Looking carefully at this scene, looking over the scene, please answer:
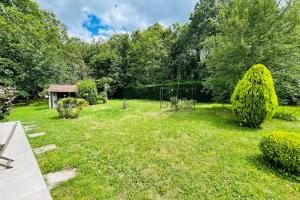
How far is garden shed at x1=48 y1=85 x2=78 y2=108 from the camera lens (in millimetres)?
12656

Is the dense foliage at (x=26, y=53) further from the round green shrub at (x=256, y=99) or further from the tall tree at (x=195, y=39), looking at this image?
the round green shrub at (x=256, y=99)

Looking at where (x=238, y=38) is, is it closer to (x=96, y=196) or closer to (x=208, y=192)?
(x=208, y=192)

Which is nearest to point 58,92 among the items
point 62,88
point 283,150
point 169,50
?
point 62,88

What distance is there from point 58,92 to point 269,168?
1472 centimetres

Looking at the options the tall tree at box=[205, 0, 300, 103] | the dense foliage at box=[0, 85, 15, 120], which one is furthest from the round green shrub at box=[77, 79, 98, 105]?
the tall tree at box=[205, 0, 300, 103]

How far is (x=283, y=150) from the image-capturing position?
291 cm

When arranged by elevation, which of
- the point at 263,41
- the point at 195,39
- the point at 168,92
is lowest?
the point at 168,92

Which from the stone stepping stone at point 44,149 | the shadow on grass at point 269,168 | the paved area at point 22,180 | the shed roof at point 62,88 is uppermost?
the shed roof at point 62,88

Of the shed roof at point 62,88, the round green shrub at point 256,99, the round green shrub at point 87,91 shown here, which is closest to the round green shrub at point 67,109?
the round green shrub at point 87,91

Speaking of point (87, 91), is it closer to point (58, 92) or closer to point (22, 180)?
point (58, 92)

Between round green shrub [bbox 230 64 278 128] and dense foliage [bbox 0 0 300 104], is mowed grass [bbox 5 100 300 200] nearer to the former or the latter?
round green shrub [bbox 230 64 278 128]

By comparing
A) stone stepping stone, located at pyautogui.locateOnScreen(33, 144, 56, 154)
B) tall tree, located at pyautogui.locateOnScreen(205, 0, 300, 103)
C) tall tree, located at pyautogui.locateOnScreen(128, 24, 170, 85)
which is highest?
tall tree, located at pyautogui.locateOnScreen(128, 24, 170, 85)

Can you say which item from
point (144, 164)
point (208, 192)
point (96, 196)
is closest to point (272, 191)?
point (208, 192)

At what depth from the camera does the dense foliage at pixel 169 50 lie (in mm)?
7004
